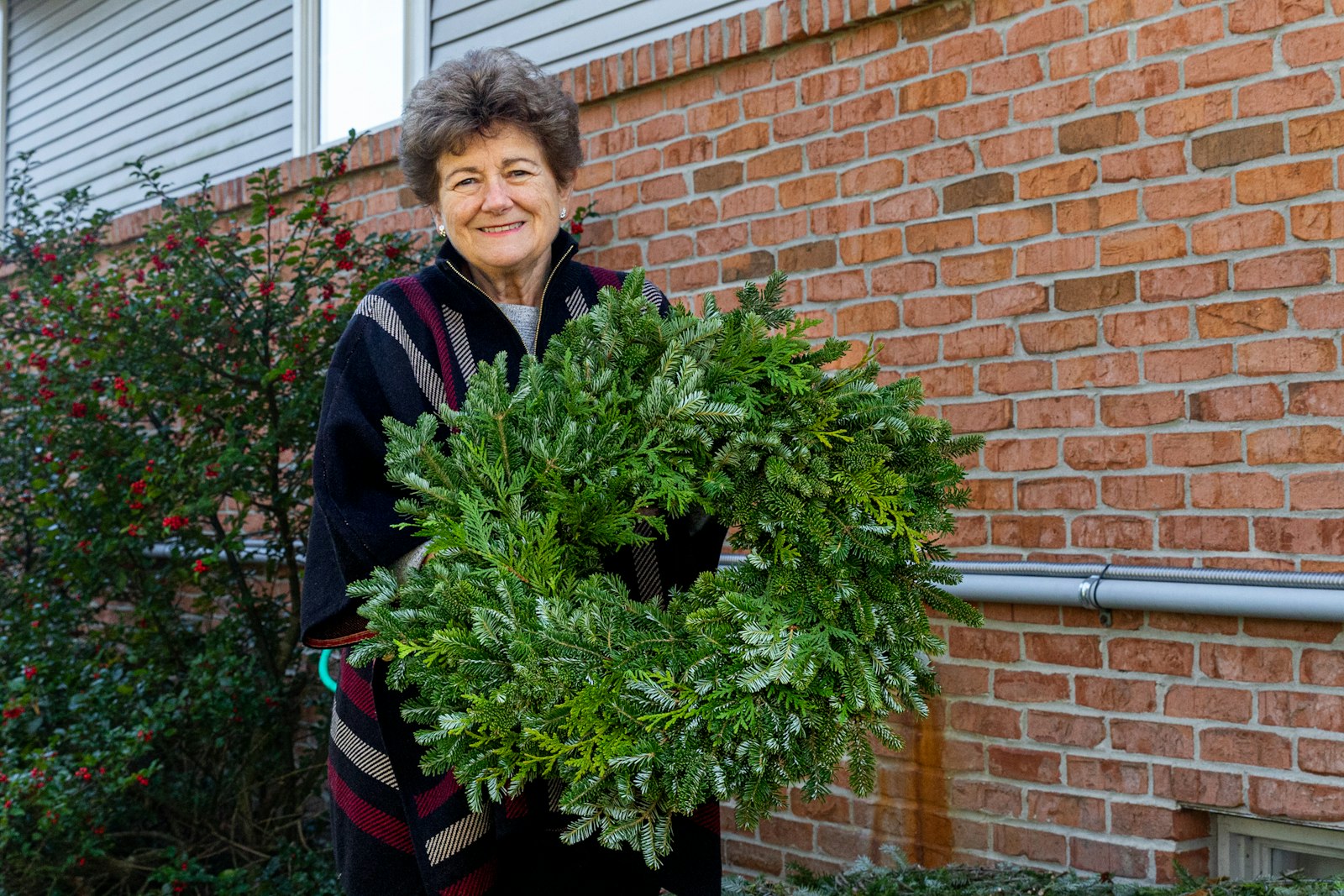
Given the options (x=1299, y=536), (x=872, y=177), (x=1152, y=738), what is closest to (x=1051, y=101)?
(x=872, y=177)

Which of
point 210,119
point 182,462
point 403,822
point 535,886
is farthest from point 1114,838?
point 210,119

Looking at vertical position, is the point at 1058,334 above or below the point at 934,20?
below

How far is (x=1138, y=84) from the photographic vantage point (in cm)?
291

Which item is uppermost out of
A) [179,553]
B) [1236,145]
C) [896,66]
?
[896,66]

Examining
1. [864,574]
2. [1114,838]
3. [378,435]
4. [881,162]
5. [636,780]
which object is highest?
[881,162]

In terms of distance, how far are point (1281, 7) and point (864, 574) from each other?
6.15 feet

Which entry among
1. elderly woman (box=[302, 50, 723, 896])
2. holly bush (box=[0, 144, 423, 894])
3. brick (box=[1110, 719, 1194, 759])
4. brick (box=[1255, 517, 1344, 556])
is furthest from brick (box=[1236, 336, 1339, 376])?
holly bush (box=[0, 144, 423, 894])

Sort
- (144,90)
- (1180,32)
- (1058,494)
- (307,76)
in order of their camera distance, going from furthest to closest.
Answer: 1. (144,90)
2. (307,76)
3. (1058,494)
4. (1180,32)

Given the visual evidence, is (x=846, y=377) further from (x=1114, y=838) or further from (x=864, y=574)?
(x=1114, y=838)

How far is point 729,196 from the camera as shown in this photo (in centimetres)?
382

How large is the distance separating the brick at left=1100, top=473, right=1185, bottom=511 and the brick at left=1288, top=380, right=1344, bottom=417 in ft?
0.97

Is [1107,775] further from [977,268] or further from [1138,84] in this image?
[1138,84]

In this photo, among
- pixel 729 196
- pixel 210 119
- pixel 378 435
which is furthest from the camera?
pixel 210 119

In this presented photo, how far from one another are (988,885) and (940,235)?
168cm
